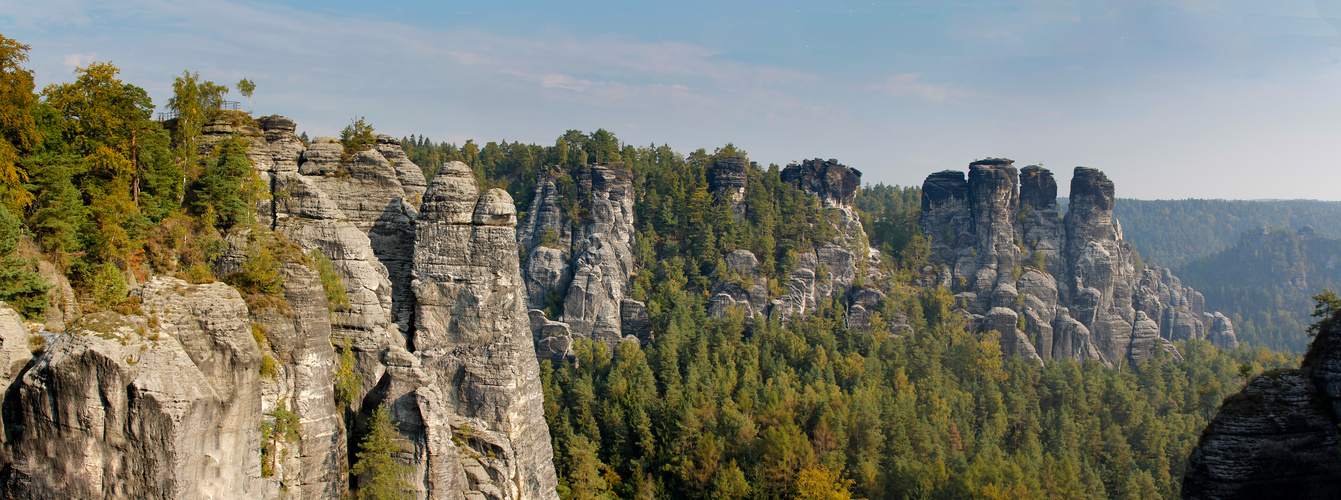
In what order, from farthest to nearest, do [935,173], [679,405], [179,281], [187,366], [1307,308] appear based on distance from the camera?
[1307,308]
[935,173]
[679,405]
[179,281]
[187,366]

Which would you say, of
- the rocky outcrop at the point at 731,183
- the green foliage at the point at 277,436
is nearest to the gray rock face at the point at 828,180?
the rocky outcrop at the point at 731,183

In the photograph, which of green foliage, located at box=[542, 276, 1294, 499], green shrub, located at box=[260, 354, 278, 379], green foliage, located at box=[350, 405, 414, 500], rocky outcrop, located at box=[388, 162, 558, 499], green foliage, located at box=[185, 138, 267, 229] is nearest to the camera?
green shrub, located at box=[260, 354, 278, 379]

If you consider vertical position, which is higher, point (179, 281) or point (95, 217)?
point (95, 217)

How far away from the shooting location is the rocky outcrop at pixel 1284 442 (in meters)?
18.2

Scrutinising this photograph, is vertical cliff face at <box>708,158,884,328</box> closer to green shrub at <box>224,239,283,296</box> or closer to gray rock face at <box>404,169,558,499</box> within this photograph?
gray rock face at <box>404,169,558,499</box>

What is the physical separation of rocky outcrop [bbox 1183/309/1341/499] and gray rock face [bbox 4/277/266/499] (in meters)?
25.0

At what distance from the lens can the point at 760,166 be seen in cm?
9125

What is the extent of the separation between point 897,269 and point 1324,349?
61565 millimetres

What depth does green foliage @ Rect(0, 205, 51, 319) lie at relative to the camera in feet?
50.5

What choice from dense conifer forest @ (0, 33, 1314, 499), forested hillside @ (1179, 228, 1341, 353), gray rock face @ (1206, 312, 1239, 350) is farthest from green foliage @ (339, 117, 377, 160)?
forested hillside @ (1179, 228, 1341, 353)

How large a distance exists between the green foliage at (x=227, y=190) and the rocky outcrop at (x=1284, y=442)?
2837cm

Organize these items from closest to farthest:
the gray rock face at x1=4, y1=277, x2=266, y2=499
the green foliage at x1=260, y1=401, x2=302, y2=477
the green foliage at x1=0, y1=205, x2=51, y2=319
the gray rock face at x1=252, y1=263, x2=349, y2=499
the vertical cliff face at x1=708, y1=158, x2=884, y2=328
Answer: the gray rock face at x1=4, y1=277, x2=266, y2=499 < the green foliage at x1=0, y1=205, x2=51, y2=319 < the green foliage at x1=260, y1=401, x2=302, y2=477 < the gray rock face at x1=252, y1=263, x2=349, y2=499 < the vertical cliff face at x1=708, y1=158, x2=884, y2=328

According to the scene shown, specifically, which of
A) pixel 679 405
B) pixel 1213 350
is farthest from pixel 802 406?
pixel 1213 350

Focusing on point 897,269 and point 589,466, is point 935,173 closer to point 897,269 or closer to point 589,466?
point 897,269
